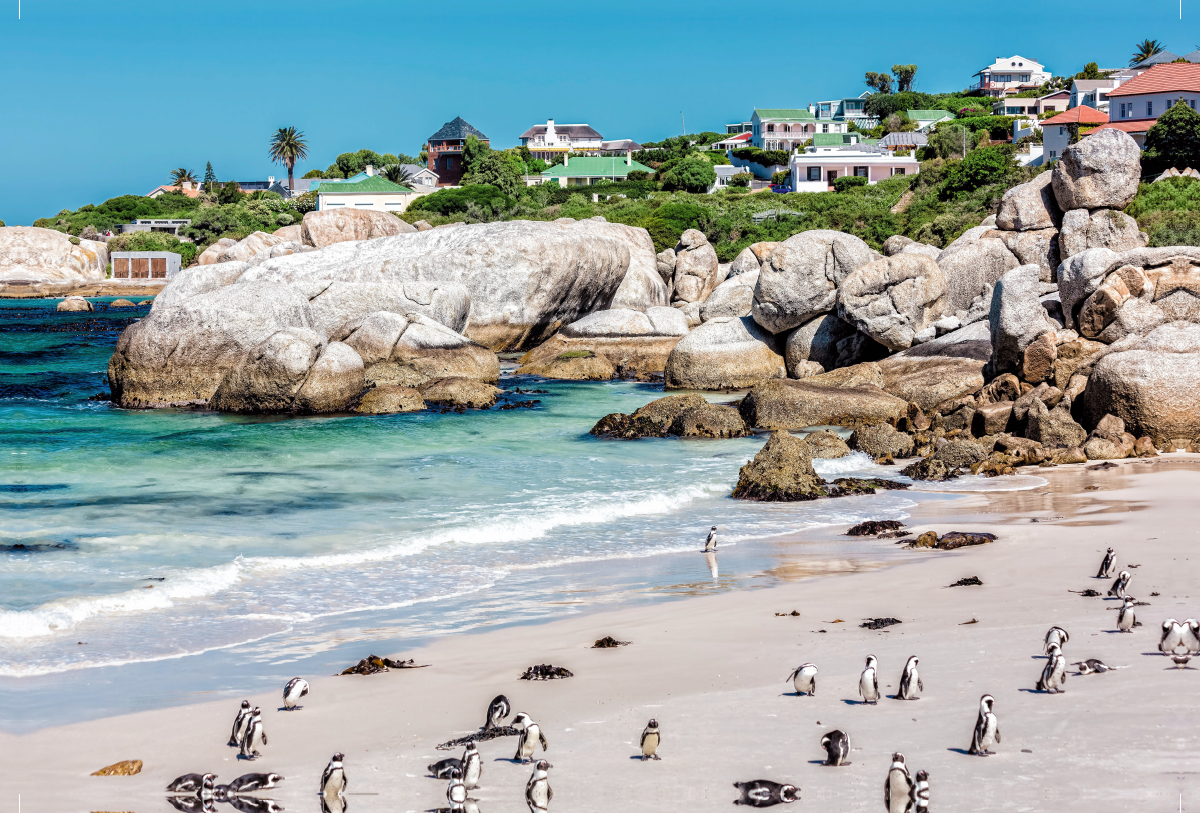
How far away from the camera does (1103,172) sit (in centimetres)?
2322

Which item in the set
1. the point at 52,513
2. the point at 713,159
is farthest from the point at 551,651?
the point at 713,159

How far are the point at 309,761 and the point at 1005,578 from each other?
20.9 ft

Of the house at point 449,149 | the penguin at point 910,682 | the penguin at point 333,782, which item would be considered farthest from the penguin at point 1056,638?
the house at point 449,149

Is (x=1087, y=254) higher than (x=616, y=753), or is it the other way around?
(x=1087, y=254)

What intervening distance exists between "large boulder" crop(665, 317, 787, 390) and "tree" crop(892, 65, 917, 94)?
364 feet

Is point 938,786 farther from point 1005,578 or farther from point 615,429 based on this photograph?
point 615,429

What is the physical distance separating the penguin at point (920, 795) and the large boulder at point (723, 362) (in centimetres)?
2040

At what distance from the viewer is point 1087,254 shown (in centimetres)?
1928

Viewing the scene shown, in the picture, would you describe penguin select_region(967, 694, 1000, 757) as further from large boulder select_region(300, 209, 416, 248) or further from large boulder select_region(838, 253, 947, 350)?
large boulder select_region(300, 209, 416, 248)

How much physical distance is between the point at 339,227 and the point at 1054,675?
37753mm

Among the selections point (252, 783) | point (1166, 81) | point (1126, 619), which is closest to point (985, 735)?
point (1126, 619)

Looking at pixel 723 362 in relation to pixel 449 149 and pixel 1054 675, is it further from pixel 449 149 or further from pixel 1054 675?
pixel 449 149

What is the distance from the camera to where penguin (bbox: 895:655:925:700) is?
22.0 feet

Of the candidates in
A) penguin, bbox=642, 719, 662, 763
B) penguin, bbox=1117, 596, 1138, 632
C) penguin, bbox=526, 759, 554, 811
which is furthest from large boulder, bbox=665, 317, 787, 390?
penguin, bbox=526, 759, 554, 811
